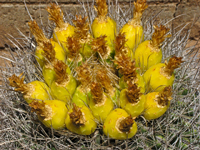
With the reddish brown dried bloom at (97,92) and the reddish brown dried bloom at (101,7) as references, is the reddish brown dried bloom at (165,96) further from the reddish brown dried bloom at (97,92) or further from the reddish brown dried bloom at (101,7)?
the reddish brown dried bloom at (101,7)

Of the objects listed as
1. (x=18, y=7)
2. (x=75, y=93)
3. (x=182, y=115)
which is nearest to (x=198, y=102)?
(x=182, y=115)

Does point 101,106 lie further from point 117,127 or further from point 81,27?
point 81,27

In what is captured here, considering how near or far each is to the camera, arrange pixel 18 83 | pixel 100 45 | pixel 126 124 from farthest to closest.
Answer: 1. pixel 100 45
2. pixel 18 83
3. pixel 126 124

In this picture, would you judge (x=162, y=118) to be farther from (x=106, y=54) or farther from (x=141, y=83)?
(x=106, y=54)

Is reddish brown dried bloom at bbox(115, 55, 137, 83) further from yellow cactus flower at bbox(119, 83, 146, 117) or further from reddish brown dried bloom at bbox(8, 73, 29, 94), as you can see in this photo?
reddish brown dried bloom at bbox(8, 73, 29, 94)

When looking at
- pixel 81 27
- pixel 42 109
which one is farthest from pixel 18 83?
pixel 81 27

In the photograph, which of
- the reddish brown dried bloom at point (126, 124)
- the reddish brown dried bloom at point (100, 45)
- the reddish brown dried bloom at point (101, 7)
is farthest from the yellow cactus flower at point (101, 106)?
the reddish brown dried bloom at point (101, 7)

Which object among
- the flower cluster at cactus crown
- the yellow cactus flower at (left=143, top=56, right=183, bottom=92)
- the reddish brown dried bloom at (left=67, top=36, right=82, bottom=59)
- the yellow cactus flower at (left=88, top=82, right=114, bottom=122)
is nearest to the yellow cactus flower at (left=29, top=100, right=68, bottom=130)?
the flower cluster at cactus crown
